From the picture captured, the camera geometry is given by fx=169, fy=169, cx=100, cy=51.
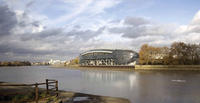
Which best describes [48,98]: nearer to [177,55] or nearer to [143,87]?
[143,87]

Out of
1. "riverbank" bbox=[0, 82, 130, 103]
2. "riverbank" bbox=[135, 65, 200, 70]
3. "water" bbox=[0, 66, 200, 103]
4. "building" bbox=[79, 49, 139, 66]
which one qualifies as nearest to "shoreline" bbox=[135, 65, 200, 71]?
"riverbank" bbox=[135, 65, 200, 70]

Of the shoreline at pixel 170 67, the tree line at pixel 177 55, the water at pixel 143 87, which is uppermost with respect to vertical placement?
the tree line at pixel 177 55

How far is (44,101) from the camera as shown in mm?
12234

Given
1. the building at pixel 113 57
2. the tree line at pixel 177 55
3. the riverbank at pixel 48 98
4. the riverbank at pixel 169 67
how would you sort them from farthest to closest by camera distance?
the building at pixel 113 57 < the tree line at pixel 177 55 < the riverbank at pixel 169 67 < the riverbank at pixel 48 98

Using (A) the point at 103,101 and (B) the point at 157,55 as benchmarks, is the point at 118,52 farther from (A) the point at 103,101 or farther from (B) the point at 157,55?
(A) the point at 103,101

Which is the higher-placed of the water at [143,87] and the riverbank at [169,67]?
the riverbank at [169,67]

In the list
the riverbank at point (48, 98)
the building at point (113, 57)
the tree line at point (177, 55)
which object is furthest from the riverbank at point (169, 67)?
the riverbank at point (48, 98)

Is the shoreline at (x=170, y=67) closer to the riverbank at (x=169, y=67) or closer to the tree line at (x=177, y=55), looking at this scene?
the riverbank at (x=169, y=67)

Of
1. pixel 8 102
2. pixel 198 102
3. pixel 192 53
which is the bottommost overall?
pixel 198 102

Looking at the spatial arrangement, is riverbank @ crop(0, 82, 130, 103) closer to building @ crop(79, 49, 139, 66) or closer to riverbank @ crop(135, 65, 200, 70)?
riverbank @ crop(135, 65, 200, 70)

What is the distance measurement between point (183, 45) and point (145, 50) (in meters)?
24.4

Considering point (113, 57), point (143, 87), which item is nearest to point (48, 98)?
point (143, 87)

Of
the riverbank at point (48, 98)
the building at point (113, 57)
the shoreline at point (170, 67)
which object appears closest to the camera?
the riverbank at point (48, 98)

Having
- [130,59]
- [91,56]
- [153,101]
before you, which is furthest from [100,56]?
[153,101]
